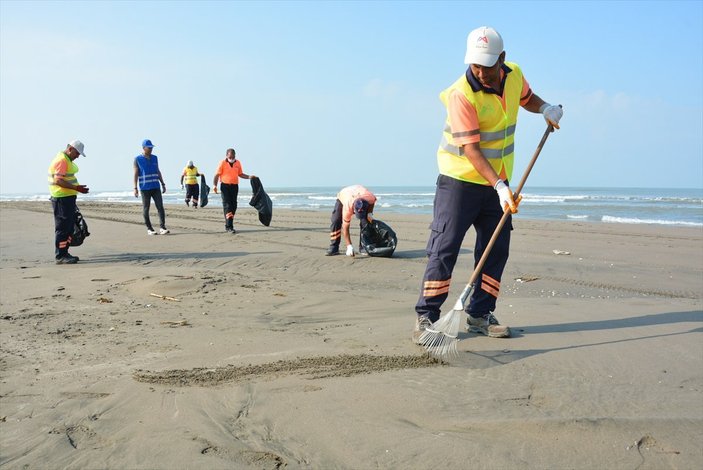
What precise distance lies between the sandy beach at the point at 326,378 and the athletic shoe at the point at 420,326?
10 cm

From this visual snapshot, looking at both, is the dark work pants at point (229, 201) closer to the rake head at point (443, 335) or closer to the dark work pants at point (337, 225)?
the dark work pants at point (337, 225)

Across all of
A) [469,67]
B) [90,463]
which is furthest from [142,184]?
[90,463]

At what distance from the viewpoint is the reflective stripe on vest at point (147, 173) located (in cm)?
1143

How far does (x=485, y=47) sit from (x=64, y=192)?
22.3ft

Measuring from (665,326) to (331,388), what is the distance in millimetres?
2718

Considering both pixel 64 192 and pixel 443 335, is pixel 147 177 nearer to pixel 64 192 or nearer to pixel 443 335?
pixel 64 192

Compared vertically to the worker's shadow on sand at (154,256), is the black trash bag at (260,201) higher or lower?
higher

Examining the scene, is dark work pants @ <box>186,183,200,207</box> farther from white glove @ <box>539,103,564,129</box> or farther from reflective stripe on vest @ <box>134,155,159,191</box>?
white glove @ <box>539,103,564,129</box>

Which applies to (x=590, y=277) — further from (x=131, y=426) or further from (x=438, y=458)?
(x=131, y=426)

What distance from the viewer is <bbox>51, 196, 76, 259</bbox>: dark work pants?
8.43 meters

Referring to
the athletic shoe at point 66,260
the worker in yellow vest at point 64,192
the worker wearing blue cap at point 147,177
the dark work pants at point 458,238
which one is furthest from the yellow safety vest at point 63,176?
the dark work pants at point 458,238

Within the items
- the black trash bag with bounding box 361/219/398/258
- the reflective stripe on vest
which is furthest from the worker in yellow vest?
the black trash bag with bounding box 361/219/398/258

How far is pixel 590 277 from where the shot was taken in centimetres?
755

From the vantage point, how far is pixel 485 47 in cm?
373
